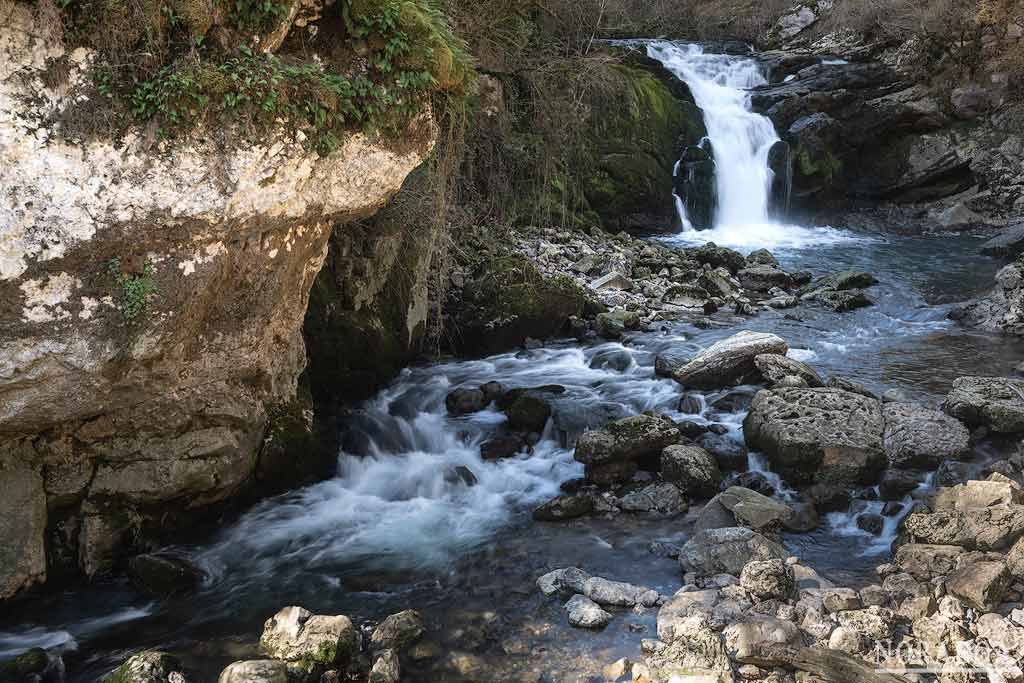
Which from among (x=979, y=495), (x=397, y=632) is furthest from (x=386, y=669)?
(x=979, y=495)

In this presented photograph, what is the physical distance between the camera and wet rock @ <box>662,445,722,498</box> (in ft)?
24.3

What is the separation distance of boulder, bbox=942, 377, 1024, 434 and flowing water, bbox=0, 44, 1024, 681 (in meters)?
0.55

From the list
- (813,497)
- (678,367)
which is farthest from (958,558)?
(678,367)

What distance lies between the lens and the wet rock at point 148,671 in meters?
4.69

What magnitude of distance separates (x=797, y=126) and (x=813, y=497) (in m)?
16.1

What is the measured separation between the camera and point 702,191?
19.6 metres

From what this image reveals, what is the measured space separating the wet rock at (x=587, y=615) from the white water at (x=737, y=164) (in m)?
13.5

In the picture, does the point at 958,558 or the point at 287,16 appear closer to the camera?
the point at 287,16

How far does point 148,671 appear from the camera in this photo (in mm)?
4723

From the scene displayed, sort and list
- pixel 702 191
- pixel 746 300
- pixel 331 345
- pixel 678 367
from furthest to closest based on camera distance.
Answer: pixel 702 191 → pixel 746 300 → pixel 678 367 → pixel 331 345

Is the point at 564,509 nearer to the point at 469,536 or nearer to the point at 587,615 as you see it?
the point at 469,536

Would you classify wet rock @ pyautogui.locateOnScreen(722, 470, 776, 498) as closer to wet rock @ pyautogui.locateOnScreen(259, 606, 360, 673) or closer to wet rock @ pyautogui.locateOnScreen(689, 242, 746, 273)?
wet rock @ pyautogui.locateOnScreen(259, 606, 360, 673)

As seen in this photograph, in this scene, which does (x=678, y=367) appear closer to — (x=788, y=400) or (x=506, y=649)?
(x=788, y=400)

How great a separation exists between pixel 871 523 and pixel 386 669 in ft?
14.1
